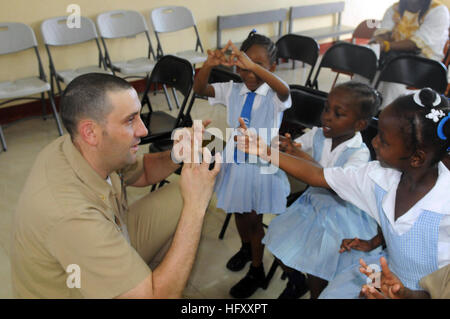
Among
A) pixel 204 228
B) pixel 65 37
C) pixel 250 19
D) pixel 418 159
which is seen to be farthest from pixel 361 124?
pixel 250 19

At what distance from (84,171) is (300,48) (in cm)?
308

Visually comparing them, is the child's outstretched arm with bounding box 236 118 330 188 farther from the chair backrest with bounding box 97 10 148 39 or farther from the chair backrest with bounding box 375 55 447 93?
the chair backrest with bounding box 97 10 148 39

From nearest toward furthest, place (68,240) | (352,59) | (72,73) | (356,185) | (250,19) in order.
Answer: (68,240) → (356,185) → (352,59) → (72,73) → (250,19)

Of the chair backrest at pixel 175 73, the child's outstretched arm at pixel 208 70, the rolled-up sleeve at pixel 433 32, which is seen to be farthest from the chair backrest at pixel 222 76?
the rolled-up sleeve at pixel 433 32

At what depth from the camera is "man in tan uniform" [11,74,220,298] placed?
1.14 m

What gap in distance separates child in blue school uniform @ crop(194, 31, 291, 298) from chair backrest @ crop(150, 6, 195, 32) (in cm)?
293

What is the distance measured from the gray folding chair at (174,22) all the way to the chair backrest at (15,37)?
141cm

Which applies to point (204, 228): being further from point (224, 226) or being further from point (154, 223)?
point (154, 223)

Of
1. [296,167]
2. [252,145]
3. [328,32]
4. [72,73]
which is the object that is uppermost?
[252,145]

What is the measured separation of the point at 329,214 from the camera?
1.69 metres

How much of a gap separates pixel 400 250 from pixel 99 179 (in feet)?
3.44

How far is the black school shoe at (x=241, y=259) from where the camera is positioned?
2240mm

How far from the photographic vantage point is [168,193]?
178 cm

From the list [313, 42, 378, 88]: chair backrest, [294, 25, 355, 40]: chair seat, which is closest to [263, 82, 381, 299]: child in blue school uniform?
[313, 42, 378, 88]: chair backrest
